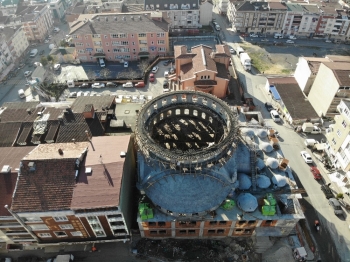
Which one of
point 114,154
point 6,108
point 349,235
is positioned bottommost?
point 349,235

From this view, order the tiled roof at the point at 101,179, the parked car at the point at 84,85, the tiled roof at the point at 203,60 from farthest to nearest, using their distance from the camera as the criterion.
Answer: the parked car at the point at 84,85 → the tiled roof at the point at 203,60 → the tiled roof at the point at 101,179

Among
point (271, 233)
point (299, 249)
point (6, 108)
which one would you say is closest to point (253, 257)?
point (271, 233)

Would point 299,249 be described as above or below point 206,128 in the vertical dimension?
below

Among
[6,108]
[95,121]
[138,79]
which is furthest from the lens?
[138,79]

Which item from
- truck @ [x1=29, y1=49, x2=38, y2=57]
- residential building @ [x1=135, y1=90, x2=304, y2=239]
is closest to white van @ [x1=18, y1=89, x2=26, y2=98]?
truck @ [x1=29, y1=49, x2=38, y2=57]

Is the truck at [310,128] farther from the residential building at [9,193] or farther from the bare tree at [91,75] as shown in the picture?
the bare tree at [91,75]

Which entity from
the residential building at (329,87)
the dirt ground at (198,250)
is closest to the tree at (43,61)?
the dirt ground at (198,250)

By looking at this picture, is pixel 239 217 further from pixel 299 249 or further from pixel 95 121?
pixel 95 121
